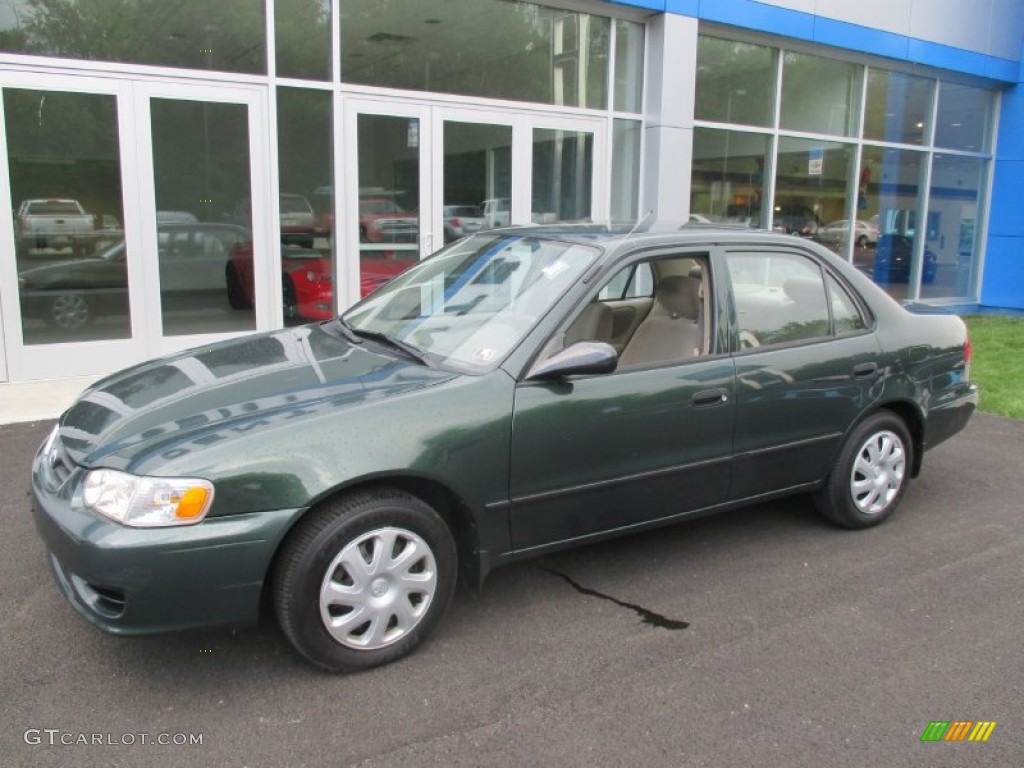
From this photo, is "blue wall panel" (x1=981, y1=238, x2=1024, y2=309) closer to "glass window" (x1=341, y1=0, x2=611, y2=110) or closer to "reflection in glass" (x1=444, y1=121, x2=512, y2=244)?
"glass window" (x1=341, y1=0, x2=611, y2=110)

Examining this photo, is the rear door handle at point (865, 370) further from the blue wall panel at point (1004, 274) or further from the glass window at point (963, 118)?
the blue wall panel at point (1004, 274)

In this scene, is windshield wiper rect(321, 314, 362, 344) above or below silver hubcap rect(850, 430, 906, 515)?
above

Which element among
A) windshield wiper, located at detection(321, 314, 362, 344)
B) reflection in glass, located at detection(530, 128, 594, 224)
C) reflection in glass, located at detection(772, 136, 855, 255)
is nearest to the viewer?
windshield wiper, located at detection(321, 314, 362, 344)

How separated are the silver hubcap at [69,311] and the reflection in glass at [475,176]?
3755mm

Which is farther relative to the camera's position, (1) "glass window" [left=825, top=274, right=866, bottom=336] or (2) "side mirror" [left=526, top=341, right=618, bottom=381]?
(1) "glass window" [left=825, top=274, right=866, bottom=336]

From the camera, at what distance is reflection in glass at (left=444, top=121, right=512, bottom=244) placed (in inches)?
370

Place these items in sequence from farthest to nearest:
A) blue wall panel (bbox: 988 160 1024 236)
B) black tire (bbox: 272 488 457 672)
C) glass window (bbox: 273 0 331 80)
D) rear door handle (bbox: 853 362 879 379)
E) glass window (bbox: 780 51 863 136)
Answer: blue wall panel (bbox: 988 160 1024 236), glass window (bbox: 780 51 863 136), glass window (bbox: 273 0 331 80), rear door handle (bbox: 853 362 879 379), black tire (bbox: 272 488 457 672)

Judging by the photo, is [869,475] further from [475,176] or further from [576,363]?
[475,176]

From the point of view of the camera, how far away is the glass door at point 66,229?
7.28m

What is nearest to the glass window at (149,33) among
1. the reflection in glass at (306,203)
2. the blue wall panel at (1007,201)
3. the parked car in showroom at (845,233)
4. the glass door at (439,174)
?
the reflection in glass at (306,203)

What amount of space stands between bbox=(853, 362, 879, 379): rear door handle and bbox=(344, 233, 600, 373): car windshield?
62.6 inches

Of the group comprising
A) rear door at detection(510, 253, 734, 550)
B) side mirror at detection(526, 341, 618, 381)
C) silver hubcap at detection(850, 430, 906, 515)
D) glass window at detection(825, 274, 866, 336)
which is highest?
glass window at detection(825, 274, 866, 336)

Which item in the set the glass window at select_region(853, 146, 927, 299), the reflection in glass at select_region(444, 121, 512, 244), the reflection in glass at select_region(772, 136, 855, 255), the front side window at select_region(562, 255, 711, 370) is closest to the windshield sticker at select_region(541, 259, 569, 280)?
the front side window at select_region(562, 255, 711, 370)

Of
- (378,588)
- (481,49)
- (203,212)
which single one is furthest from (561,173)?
(378,588)
